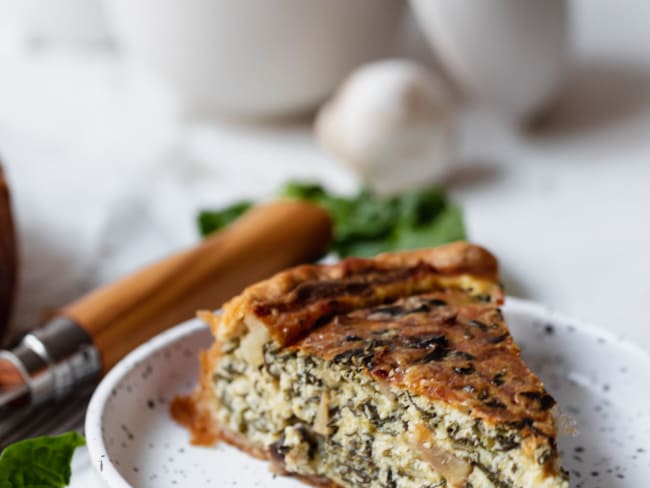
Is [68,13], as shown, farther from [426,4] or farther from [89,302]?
[89,302]

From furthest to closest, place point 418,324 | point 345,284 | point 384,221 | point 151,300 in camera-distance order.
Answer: point 384,221 → point 151,300 → point 345,284 → point 418,324

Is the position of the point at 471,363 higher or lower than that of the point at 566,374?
higher

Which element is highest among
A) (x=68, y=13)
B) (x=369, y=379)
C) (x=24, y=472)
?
(x=68, y=13)

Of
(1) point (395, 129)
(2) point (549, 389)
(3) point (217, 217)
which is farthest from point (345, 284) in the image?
(1) point (395, 129)

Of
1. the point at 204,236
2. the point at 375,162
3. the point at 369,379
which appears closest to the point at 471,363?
the point at 369,379

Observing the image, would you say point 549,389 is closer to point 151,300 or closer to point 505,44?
point 151,300

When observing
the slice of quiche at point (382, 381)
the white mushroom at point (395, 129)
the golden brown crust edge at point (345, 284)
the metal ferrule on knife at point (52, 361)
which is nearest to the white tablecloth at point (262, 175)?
the white mushroom at point (395, 129)

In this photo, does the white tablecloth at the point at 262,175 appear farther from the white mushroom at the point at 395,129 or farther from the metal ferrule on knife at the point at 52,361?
the metal ferrule on knife at the point at 52,361
